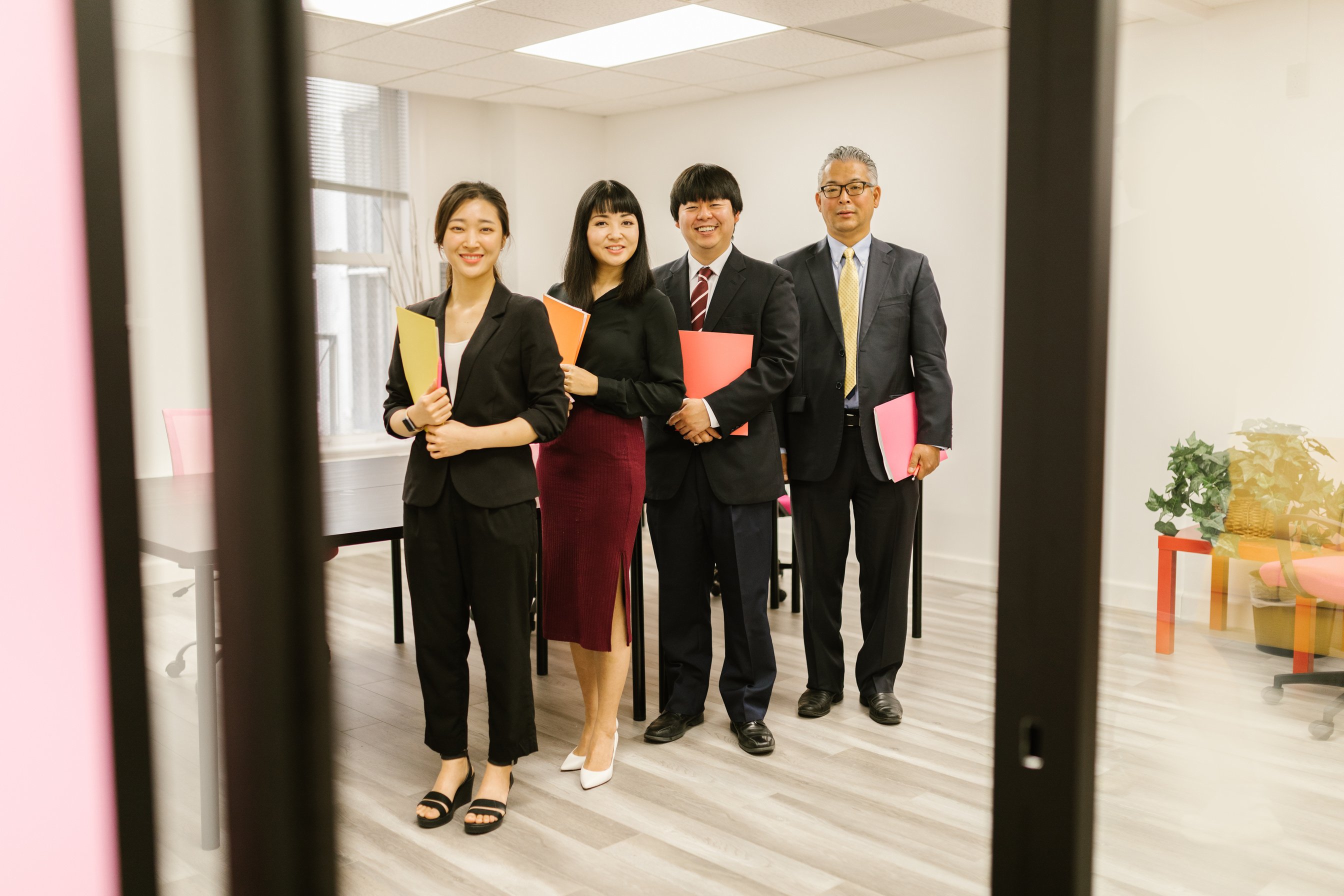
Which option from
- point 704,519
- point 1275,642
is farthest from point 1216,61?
point 704,519

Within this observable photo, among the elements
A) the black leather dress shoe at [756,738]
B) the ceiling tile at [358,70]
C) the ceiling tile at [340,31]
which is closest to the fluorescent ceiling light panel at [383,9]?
the ceiling tile at [340,31]

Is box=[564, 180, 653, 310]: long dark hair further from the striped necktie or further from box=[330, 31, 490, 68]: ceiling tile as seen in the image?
box=[330, 31, 490, 68]: ceiling tile

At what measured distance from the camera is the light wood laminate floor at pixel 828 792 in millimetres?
1208

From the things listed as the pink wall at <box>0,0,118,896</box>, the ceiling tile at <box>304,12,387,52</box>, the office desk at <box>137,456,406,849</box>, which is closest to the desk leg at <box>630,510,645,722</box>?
the office desk at <box>137,456,406,849</box>

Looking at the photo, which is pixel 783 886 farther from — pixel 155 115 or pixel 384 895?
pixel 155 115

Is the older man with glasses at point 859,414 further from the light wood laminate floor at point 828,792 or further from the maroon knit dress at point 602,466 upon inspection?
the maroon knit dress at point 602,466

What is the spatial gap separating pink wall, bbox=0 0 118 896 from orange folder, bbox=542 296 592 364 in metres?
1.55

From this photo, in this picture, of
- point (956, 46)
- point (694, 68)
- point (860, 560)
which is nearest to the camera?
point (860, 560)

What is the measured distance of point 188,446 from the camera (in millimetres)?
1097

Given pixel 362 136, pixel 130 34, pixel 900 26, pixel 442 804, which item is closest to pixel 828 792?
pixel 442 804

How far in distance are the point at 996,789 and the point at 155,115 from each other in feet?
3.42

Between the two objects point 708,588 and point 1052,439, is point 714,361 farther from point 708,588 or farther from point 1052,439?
point 1052,439

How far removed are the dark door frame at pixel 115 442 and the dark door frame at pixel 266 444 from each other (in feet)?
0.67

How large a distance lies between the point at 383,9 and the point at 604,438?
2.56m
